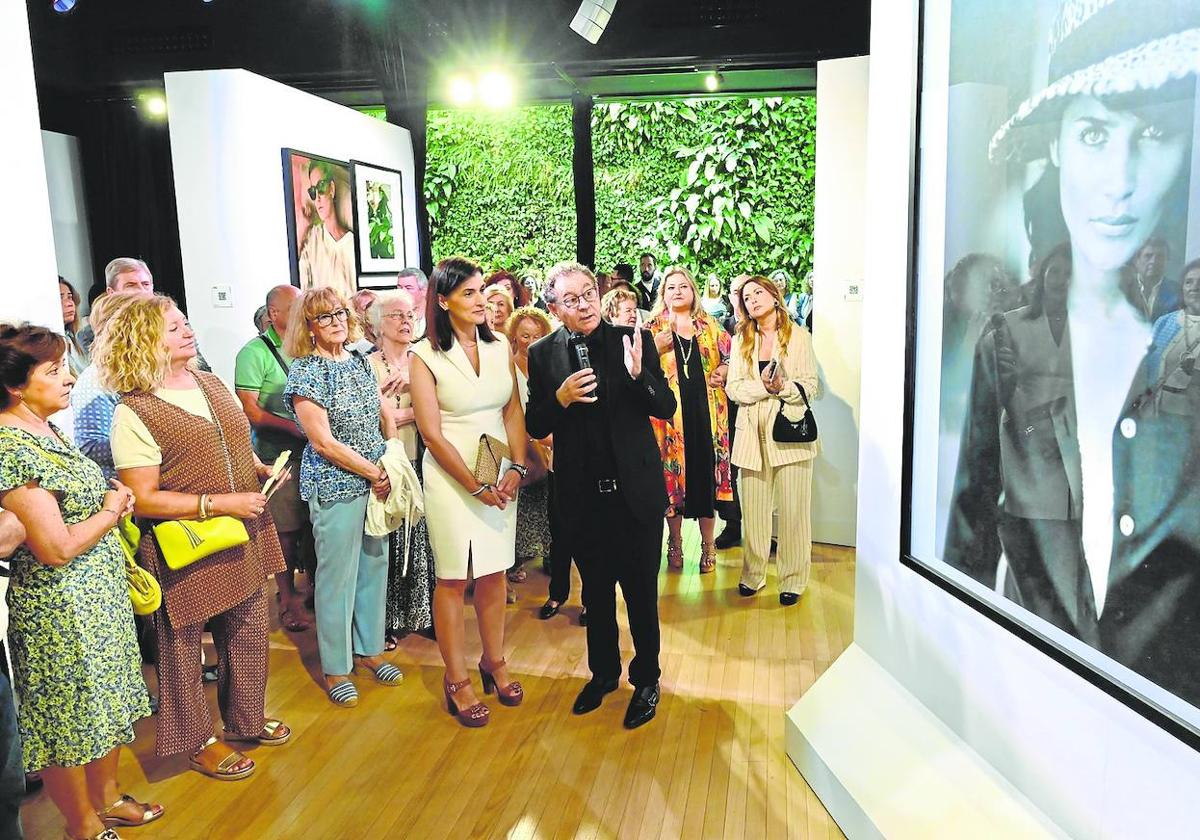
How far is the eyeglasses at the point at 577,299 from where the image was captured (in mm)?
3086

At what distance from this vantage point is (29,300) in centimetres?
284

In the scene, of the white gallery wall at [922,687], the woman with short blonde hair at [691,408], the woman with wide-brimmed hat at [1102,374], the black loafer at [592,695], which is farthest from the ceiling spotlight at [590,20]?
the woman with wide-brimmed hat at [1102,374]

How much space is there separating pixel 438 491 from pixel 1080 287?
2210 mm

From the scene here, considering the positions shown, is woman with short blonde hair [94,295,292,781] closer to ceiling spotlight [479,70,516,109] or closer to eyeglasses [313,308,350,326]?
eyeglasses [313,308,350,326]

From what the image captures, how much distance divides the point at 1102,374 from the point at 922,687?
3.82 feet

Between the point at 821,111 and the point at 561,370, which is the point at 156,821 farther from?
the point at 821,111

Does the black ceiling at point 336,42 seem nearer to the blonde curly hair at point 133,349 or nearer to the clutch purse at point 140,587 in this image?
the blonde curly hair at point 133,349

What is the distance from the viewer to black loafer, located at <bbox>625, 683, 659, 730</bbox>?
3.22 m

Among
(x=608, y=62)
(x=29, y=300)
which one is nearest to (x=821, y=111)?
(x=608, y=62)

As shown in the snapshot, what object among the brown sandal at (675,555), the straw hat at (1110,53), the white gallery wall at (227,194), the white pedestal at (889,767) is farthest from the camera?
the white gallery wall at (227,194)

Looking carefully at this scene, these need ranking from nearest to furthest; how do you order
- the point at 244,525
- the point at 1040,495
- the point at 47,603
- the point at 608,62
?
the point at 1040,495 → the point at 47,603 → the point at 244,525 → the point at 608,62

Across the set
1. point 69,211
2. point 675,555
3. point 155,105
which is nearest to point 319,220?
point 155,105

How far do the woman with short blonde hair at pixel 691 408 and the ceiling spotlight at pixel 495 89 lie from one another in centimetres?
335

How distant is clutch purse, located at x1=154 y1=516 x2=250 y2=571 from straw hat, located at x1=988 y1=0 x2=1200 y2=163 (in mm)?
2497
